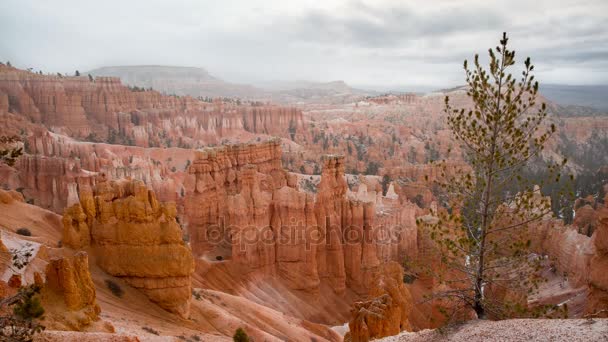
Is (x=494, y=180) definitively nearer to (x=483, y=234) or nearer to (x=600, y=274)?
(x=483, y=234)

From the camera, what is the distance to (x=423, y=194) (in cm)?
5628

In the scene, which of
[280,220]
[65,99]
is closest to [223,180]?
[280,220]

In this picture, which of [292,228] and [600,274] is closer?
[600,274]

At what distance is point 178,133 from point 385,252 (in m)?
59.4

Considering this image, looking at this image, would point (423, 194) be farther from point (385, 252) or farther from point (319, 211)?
point (319, 211)

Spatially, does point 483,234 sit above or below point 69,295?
above

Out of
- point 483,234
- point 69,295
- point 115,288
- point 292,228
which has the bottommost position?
point 292,228

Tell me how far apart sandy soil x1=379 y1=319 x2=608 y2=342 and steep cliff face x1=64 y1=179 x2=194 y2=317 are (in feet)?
30.9

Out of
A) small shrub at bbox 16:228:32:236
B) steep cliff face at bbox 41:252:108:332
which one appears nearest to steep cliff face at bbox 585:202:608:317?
steep cliff face at bbox 41:252:108:332

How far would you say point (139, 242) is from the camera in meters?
17.1

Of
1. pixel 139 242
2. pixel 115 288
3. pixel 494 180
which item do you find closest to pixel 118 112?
pixel 139 242

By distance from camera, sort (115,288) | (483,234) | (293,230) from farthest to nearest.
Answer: (293,230), (115,288), (483,234)

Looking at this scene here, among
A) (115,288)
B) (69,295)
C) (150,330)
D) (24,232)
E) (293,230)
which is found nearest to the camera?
(69,295)

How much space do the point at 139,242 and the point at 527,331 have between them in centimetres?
1297
